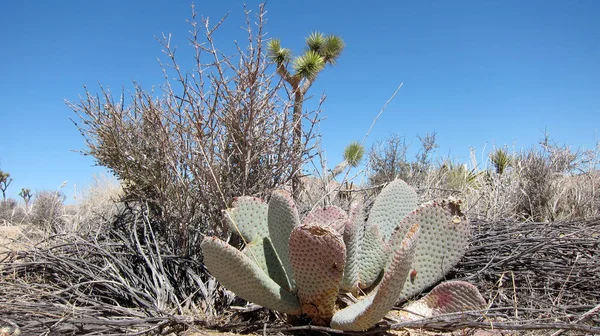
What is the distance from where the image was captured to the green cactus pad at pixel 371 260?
2713 mm

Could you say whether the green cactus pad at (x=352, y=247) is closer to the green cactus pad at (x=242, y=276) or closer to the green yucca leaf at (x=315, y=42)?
the green cactus pad at (x=242, y=276)

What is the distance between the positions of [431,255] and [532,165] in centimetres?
745

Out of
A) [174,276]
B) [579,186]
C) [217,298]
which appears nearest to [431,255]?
[217,298]

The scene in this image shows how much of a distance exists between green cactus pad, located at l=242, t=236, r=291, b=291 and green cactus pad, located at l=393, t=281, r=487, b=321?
0.72 metres

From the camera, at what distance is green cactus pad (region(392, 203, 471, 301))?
2.70 metres

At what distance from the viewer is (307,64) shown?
53.4 ft

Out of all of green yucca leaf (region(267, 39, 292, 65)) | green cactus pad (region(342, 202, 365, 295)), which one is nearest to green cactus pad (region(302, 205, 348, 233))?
green cactus pad (region(342, 202, 365, 295))

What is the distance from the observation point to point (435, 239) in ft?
8.92

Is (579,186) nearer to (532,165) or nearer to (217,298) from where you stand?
(532,165)

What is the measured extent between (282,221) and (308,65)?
14192 mm

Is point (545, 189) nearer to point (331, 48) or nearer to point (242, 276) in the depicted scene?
point (242, 276)

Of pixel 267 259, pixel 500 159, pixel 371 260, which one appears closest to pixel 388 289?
pixel 371 260

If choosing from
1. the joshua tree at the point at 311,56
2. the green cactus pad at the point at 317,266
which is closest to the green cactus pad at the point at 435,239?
the green cactus pad at the point at 317,266

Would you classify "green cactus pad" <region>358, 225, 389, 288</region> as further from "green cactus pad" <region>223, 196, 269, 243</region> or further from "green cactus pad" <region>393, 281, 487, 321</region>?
"green cactus pad" <region>223, 196, 269, 243</region>
